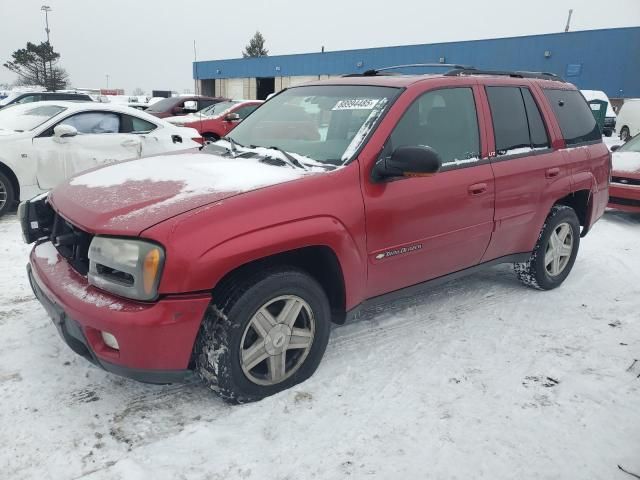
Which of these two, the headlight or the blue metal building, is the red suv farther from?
the blue metal building

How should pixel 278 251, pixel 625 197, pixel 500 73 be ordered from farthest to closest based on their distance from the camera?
1. pixel 625 197
2. pixel 500 73
3. pixel 278 251

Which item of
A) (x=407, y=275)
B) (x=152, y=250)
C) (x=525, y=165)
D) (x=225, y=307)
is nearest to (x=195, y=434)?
(x=225, y=307)

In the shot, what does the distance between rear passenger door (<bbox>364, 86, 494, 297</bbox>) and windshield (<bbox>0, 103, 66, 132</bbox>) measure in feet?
17.6

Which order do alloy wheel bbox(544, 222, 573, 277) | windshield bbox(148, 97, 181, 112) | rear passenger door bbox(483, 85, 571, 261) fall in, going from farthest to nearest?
windshield bbox(148, 97, 181, 112), alloy wheel bbox(544, 222, 573, 277), rear passenger door bbox(483, 85, 571, 261)

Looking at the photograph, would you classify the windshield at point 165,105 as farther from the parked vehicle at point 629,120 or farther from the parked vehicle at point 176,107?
the parked vehicle at point 629,120

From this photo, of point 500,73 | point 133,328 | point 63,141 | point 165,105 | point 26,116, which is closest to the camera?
point 133,328

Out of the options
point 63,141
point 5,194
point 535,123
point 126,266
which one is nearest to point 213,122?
point 63,141

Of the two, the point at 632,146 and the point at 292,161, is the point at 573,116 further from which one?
the point at 632,146

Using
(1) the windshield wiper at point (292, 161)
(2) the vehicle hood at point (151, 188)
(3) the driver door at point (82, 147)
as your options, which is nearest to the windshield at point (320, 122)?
(1) the windshield wiper at point (292, 161)

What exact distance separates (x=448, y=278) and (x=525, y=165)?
1.12 meters

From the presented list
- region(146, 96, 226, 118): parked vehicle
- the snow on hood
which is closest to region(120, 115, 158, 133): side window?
region(146, 96, 226, 118): parked vehicle

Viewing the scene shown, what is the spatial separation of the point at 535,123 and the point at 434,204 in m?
1.55

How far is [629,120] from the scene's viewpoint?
20.3 meters

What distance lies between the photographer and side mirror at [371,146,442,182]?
2.85 m
